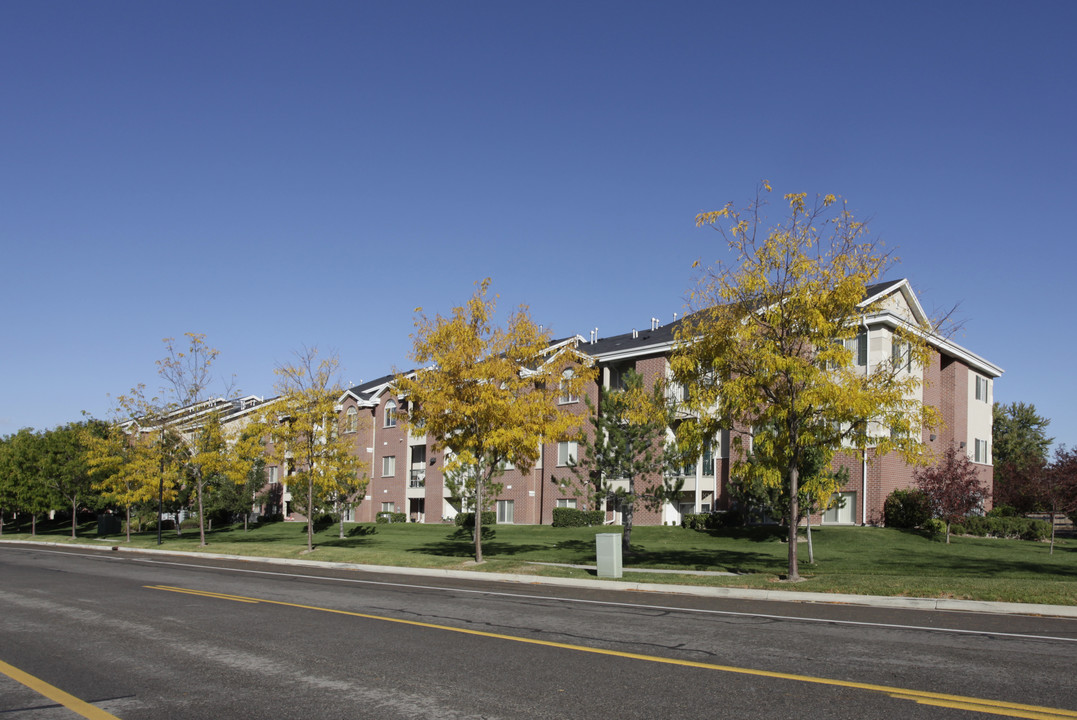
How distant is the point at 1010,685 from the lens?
739 centimetres

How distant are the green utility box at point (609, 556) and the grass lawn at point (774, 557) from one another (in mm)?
504

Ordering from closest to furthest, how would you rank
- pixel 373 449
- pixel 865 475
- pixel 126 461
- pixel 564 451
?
pixel 865 475 < pixel 126 461 < pixel 564 451 < pixel 373 449

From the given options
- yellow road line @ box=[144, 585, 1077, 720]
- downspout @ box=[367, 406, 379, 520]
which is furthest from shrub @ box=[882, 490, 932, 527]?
downspout @ box=[367, 406, 379, 520]

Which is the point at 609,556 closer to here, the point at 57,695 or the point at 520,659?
the point at 520,659

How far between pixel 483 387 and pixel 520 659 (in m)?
15.6

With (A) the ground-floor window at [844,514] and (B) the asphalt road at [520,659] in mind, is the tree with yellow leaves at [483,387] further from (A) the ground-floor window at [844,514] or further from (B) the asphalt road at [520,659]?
(A) the ground-floor window at [844,514]

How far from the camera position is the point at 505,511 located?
1976 inches

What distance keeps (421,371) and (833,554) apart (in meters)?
14.9

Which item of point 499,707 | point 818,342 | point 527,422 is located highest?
point 818,342

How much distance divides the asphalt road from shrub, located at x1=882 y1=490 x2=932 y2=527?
2239cm

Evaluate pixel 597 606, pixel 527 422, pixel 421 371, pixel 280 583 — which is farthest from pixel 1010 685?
pixel 421 371

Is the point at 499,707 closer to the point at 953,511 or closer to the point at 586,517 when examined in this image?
the point at 953,511

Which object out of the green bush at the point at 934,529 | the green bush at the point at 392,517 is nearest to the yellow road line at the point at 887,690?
the green bush at the point at 934,529

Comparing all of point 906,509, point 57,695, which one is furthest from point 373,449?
point 57,695
